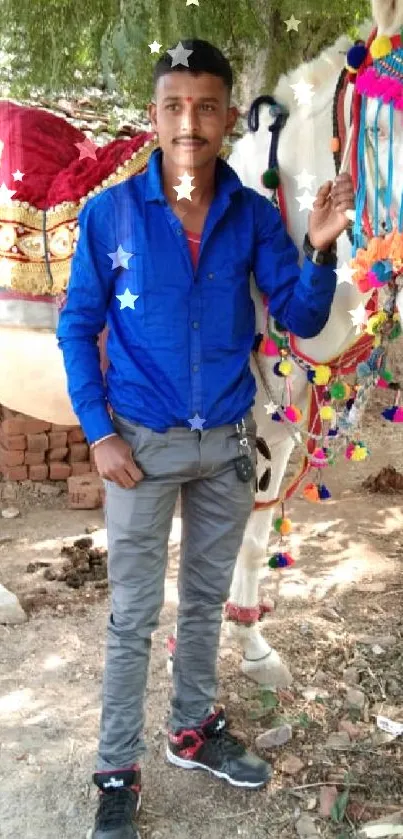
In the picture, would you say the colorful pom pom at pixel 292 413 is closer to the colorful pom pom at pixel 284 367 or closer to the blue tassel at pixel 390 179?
the colorful pom pom at pixel 284 367

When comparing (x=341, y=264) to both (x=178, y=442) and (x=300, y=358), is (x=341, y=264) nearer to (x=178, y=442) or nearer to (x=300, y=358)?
(x=300, y=358)

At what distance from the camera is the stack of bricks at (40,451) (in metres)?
4.34

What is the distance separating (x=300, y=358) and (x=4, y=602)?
65.6 inches

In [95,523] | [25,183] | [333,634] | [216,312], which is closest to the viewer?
[216,312]

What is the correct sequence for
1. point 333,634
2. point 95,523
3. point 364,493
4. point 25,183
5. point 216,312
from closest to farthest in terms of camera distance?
1. point 216,312
2. point 25,183
3. point 333,634
4. point 95,523
5. point 364,493

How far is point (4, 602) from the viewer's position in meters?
3.13


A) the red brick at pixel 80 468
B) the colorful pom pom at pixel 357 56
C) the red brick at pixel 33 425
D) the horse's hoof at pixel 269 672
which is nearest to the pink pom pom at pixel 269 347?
the colorful pom pom at pixel 357 56

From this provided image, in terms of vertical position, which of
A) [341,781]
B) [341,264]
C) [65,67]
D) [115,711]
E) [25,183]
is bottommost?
[341,781]

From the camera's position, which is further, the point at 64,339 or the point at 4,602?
the point at 4,602

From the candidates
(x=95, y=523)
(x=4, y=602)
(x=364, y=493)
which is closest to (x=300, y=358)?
(x=4, y=602)

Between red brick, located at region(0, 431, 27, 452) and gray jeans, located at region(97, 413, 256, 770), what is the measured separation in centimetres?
241

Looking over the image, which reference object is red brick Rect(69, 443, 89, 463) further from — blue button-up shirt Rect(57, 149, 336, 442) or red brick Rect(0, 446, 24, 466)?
blue button-up shirt Rect(57, 149, 336, 442)

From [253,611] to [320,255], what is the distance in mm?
1415

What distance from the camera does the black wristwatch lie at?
1.72 metres
